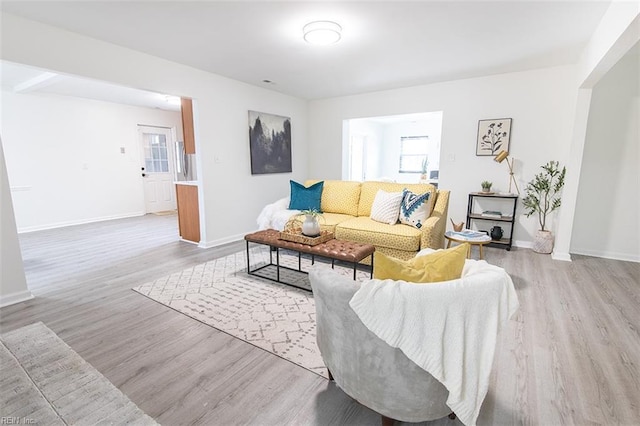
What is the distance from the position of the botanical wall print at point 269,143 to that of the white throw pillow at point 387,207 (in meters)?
2.19

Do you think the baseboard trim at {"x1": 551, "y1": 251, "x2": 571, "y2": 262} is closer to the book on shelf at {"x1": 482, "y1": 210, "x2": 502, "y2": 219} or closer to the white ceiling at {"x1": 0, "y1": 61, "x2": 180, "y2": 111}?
the book on shelf at {"x1": 482, "y1": 210, "x2": 502, "y2": 219}

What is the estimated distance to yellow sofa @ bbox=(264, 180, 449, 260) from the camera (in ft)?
9.97

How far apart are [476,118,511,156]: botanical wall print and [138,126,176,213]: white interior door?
661cm

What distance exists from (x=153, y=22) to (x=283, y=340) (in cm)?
283

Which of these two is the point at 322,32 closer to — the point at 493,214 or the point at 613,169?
the point at 493,214

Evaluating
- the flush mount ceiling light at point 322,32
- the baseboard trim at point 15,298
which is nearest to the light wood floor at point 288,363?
the baseboard trim at point 15,298

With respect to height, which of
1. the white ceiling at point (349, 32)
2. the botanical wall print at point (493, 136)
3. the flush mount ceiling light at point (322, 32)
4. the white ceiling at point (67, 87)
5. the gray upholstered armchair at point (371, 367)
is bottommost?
the gray upholstered armchair at point (371, 367)

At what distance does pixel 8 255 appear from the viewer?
2484 mm

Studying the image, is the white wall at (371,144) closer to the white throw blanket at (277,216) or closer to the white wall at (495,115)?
the white wall at (495,115)

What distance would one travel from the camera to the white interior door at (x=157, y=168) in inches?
266

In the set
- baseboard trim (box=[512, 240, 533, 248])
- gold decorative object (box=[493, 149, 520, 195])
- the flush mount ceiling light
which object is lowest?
baseboard trim (box=[512, 240, 533, 248])

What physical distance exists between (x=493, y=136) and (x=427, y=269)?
149 inches

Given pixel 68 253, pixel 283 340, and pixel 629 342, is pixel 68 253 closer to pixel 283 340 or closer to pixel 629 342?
pixel 283 340

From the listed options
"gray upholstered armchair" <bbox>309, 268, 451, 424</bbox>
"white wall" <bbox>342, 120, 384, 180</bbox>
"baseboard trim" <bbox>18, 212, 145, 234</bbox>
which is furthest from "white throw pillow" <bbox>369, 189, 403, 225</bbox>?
"baseboard trim" <bbox>18, 212, 145, 234</bbox>
